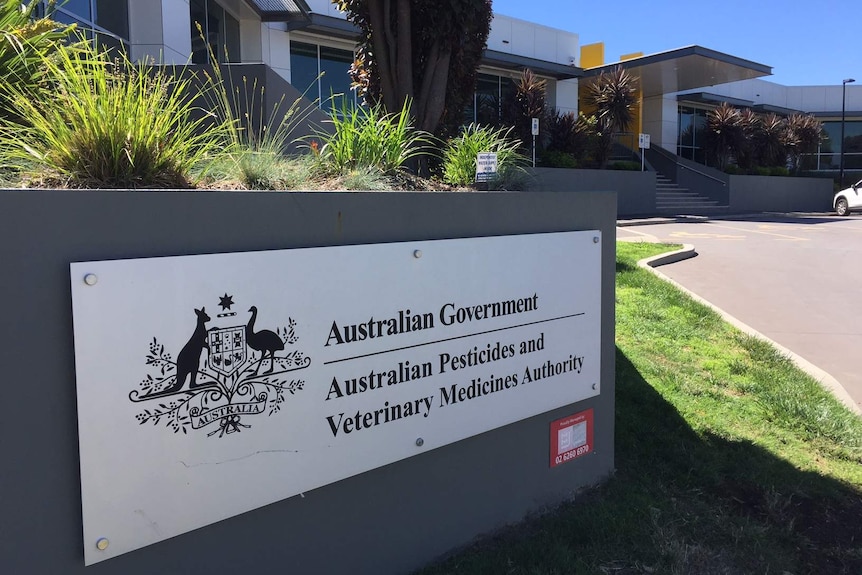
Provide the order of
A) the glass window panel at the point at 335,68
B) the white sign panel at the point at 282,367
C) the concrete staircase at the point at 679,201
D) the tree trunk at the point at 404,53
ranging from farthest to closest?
the concrete staircase at the point at 679,201 → the glass window panel at the point at 335,68 → the tree trunk at the point at 404,53 → the white sign panel at the point at 282,367

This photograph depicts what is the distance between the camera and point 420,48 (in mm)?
6109

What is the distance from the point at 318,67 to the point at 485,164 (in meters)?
17.1

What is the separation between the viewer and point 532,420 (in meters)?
3.62

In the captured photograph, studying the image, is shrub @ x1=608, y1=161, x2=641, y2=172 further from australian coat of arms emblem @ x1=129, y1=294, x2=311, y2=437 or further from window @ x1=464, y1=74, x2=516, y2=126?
australian coat of arms emblem @ x1=129, y1=294, x2=311, y2=437

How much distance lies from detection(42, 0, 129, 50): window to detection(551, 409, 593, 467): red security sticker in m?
8.91

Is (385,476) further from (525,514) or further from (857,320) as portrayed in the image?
(857,320)

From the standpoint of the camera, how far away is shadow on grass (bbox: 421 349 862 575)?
325 cm

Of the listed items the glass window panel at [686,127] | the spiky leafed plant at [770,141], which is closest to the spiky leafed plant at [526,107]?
the glass window panel at [686,127]

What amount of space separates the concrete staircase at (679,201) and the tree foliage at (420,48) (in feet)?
74.8

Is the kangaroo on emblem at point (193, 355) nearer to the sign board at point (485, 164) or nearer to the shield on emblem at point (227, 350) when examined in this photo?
the shield on emblem at point (227, 350)

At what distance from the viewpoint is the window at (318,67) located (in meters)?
19.3

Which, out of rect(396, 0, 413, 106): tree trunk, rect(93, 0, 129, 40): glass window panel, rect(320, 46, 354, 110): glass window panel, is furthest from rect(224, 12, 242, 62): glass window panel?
rect(396, 0, 413, 106): tree trunk

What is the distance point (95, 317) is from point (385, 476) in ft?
4.62

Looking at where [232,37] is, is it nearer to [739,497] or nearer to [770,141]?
[739,497]
